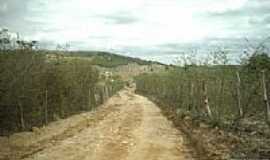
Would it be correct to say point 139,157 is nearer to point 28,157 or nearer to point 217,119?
point 28,157

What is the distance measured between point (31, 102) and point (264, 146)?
53.8ft

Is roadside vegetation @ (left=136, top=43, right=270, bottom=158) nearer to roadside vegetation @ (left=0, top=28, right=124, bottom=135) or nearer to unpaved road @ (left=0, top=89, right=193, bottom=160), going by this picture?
unpaved road @ (left=0, top=89, right=193, bottom=160)

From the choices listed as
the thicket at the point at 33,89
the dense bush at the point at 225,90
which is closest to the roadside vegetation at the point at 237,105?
the dense bush at the point at 225,90

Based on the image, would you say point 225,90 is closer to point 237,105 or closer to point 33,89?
point 237,105

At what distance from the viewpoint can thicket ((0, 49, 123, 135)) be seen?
79.1 feet

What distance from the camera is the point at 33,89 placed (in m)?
27.0

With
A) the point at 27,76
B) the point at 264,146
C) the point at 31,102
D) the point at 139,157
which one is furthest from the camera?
the point at 31,102

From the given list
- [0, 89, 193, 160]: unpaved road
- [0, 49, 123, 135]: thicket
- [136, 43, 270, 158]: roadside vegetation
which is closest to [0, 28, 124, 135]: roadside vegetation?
[0, 49, 123, 135]: thicket

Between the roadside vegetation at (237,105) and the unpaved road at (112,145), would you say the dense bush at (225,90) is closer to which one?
the roadside vegetation at (237,105)

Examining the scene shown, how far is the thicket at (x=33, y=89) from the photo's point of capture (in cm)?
2411

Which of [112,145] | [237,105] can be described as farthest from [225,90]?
[112,145]

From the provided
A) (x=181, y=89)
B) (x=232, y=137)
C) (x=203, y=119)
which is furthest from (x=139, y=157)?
(x=181, y=89)

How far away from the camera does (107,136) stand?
73.0ft

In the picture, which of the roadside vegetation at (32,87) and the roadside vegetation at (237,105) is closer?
the roadside vegetation at (237,105)
